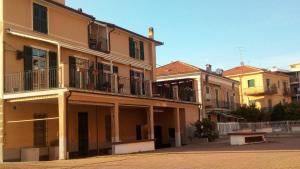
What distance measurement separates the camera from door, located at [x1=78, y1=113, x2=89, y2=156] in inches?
1002

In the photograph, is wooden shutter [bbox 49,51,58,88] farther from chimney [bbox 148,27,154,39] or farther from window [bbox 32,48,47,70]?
chimney [bbox 148,27,154,39]

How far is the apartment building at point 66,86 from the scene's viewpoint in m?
20.6

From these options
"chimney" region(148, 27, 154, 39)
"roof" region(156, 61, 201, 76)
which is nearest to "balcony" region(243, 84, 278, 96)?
"roof" region(156, 61, 201, 76)

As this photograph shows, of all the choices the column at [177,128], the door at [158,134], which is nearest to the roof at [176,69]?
the door at [158,134]

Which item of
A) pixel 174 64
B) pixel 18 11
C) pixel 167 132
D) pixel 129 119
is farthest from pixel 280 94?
pixel 18 11

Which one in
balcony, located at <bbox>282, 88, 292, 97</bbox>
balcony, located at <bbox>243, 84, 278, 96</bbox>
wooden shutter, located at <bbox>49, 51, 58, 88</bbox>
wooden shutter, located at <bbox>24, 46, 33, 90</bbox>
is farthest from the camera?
balcony, located at <bbox>282, 88, 292, 97</bbox>

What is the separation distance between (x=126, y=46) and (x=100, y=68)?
13.2 ft

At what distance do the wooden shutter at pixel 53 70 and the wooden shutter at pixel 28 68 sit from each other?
1074 mm

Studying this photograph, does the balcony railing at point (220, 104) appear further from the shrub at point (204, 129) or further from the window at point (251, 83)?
the shrub at point (204, 129)

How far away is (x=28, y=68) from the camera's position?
71.3 ft

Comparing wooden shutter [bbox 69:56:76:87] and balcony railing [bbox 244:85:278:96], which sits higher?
balcony railing [bbox 244:85:278:96]

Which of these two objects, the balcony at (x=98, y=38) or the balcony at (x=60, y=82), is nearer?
the balcony at (x=60, y=82)

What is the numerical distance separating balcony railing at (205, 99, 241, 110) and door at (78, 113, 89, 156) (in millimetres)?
20966

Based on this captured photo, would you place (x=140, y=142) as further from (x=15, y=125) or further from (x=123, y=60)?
(x=15, y=125)
